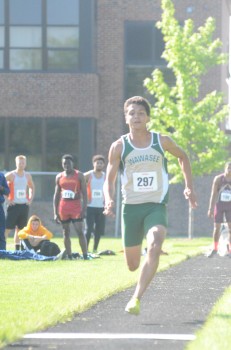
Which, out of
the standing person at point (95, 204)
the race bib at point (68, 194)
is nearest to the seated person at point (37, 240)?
the race bib at point (68, 194)

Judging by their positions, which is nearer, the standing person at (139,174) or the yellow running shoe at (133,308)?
the yellow running shoe at (133,308)

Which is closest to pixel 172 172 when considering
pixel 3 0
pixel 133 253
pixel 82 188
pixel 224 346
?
pixel 3 0

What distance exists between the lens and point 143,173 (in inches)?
436

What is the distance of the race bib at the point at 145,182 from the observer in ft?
36.2

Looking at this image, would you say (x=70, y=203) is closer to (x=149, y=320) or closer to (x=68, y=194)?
(x=68, y=194)

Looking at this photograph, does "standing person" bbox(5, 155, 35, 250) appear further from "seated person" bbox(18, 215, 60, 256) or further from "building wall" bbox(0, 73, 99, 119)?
Answer: "building wall" bbox(0, 73, 99, 119)

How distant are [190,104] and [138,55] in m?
5.75

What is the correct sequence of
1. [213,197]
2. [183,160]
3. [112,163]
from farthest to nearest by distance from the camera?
[213,197] → [183,160] → [112,163]

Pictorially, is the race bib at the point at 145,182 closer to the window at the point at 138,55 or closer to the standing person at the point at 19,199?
the standing person at the point at 19,199

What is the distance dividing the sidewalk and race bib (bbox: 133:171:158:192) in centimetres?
110

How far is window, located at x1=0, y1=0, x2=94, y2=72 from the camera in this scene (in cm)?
3866

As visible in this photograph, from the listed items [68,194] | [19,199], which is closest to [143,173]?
[68,194]

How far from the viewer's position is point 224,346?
Result: 8172 millimetres

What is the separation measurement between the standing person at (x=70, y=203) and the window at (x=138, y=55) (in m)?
20.9
